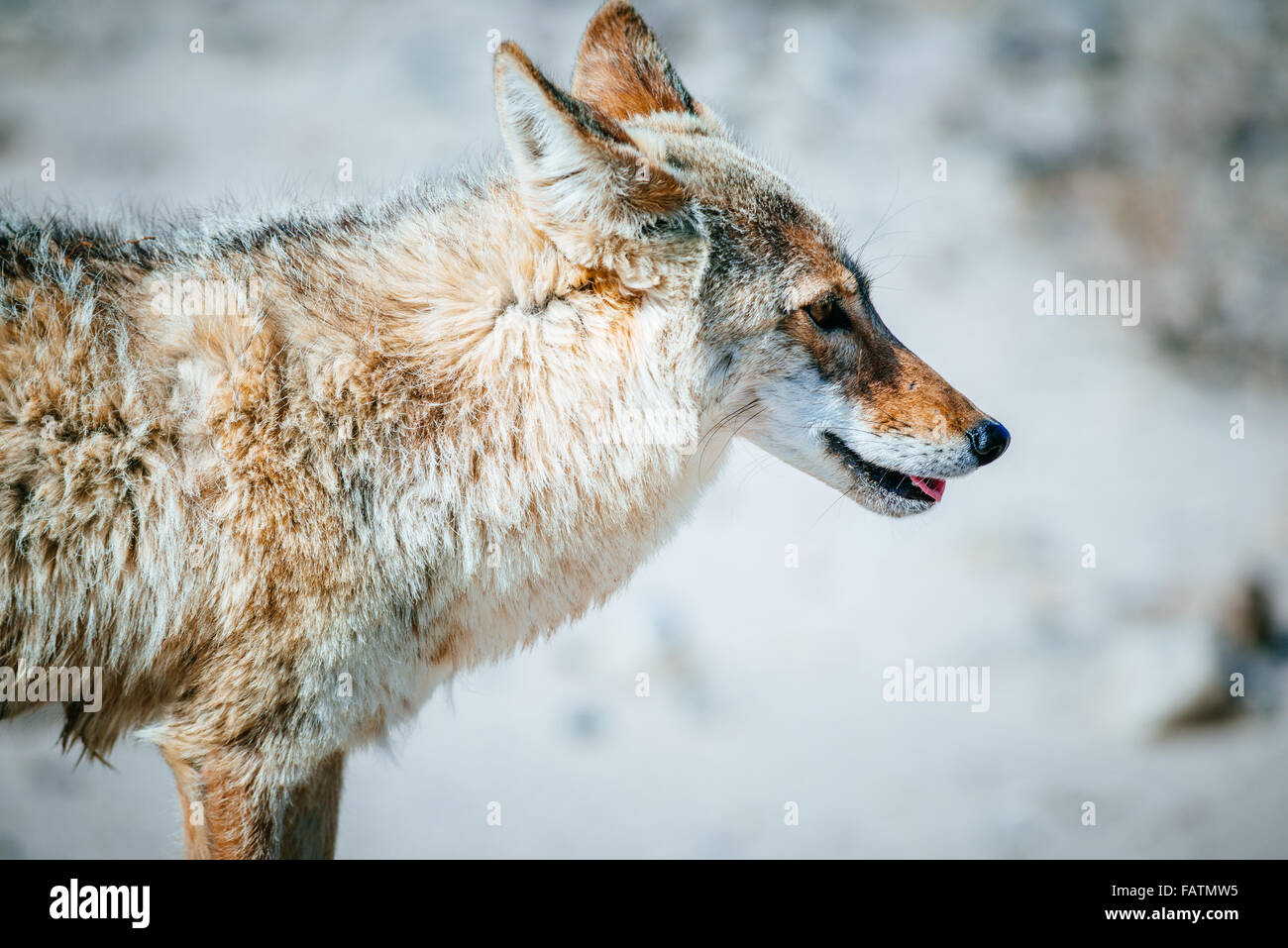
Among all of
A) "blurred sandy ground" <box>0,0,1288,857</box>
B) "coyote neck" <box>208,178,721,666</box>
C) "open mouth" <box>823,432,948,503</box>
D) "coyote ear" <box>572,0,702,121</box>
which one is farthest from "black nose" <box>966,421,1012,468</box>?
"coyote ear" <box>572,0,702,121</box>

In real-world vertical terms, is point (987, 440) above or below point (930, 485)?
above

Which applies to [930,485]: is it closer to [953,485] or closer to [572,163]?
[572,163]

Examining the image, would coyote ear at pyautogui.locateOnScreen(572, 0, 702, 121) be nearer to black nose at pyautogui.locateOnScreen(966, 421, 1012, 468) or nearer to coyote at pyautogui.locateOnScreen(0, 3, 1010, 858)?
coyote at pyautogui.locateOnScreen(0, 3, 1010, 858)

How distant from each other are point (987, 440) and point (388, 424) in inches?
81.2

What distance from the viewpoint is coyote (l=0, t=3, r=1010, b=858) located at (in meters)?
3.04

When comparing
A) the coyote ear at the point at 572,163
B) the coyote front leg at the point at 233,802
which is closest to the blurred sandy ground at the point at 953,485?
the coyote front leg at the point at 233,802

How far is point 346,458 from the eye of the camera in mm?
3191

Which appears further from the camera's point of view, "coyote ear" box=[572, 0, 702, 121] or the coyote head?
"coyote ear" box=[572, 0, 702, 121]

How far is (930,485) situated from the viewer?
154 inches

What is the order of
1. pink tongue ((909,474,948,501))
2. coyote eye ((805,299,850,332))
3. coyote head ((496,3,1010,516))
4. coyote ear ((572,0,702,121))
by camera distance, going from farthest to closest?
coyote ear ((572,0,702,121)) < pink tongue ((909,474,948,501)) < coyote eye ((805,299,850,332)) < coyote head ((496,3,1010,516))

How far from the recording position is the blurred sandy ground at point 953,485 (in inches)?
222

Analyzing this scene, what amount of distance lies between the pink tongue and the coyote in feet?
0.04

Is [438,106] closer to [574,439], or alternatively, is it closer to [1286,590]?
[574,439]

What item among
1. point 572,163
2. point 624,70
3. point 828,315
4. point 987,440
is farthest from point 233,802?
→ point 624,70
